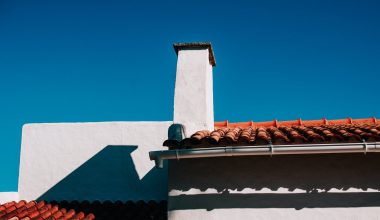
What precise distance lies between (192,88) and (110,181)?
3692 millimetres

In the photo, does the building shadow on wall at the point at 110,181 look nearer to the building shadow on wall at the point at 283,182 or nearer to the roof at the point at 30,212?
the roof at the point at 30,212

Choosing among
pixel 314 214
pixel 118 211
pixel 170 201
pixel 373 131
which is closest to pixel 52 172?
pixel 118 211

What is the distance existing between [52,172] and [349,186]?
743 centimetres

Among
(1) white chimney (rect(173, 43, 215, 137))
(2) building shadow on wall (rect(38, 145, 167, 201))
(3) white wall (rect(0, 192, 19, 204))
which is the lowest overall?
(3) white wall (rect(0, 192, 19, 204))

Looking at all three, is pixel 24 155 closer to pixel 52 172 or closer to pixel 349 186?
pixel 52 172

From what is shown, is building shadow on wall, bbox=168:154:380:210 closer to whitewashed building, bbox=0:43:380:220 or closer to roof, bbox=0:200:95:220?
whitewashed building, bbox=0:43:380:220

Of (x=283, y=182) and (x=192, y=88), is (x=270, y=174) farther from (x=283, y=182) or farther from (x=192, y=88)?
(x=192, y=88)

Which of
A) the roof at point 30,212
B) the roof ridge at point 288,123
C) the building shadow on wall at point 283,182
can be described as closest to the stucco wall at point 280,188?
the building shadow on wall at point 283,182

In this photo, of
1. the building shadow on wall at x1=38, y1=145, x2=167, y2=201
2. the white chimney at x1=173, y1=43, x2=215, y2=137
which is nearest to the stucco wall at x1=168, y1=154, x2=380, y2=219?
the white chimney at x1=173, y1=43, x2=215, y2=137

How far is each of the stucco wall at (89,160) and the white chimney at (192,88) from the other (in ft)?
8.10

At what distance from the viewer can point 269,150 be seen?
5.89 metres

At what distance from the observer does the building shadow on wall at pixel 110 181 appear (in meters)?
9.88

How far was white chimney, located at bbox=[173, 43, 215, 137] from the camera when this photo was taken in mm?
7781

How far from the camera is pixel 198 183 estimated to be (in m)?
6.41
